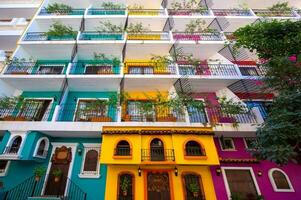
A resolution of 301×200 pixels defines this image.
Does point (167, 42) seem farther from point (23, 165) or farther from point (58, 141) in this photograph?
→ point (23, 165)

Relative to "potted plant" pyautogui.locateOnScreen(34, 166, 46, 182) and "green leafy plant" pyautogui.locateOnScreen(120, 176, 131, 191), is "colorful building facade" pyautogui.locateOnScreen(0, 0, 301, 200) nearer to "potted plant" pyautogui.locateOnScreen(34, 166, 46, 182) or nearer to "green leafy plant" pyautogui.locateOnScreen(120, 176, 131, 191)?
"green leafy plant" pyautogui.locateOnScreen(120, 176, 131, 191)

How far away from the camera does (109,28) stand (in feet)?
52.1

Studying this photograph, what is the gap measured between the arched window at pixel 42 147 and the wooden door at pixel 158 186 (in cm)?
594

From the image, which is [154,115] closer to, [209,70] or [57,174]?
[209,70]

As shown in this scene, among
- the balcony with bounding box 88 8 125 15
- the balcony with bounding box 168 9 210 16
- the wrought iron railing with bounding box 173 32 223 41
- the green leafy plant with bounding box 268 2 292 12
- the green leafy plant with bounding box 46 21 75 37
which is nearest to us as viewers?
the green leafy plant with bounding box 46 21 75 37

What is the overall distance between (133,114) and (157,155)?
3.37 metres

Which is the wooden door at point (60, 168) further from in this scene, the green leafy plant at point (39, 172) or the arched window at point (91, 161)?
the arched window at point (91, 161)

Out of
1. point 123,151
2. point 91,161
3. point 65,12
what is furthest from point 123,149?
point 65,12

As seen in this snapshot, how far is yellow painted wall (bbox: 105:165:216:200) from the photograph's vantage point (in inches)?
357

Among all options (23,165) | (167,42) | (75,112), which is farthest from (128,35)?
(23,165)

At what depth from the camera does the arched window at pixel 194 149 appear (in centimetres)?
971

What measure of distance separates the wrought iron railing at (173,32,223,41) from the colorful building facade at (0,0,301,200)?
84 mm

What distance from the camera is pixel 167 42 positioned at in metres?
14.1

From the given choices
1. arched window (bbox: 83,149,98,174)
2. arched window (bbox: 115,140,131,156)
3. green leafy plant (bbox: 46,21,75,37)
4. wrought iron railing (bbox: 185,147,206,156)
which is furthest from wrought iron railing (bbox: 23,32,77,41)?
wrought iron railing (bbox: 185,147,206,156)
